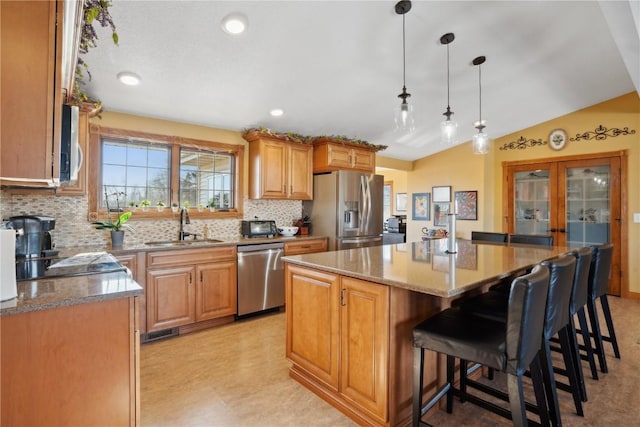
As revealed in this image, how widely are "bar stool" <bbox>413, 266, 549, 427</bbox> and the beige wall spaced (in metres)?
4.44

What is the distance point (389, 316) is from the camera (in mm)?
1636

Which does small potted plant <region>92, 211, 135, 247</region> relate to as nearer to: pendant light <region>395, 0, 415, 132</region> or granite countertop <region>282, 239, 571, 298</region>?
granite countertop <region>282, 239, 571, 298</region>

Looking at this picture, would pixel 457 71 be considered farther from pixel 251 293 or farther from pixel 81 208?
pixel 81 208

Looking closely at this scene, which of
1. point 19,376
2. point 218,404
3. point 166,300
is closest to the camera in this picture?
point 19,376

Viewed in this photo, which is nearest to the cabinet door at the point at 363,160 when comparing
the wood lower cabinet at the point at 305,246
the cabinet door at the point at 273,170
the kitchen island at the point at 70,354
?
the cabinet door at the point at 273,170

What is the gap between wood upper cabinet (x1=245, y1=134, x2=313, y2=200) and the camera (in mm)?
3941

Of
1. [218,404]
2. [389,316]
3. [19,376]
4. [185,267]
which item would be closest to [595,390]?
[389,316]

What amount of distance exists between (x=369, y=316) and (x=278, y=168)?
2726 mm

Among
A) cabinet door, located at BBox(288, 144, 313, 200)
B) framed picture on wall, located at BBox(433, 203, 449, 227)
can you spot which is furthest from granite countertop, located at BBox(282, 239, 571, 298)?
framed picture on wall, located at BBox(433, 203, 449, 227)

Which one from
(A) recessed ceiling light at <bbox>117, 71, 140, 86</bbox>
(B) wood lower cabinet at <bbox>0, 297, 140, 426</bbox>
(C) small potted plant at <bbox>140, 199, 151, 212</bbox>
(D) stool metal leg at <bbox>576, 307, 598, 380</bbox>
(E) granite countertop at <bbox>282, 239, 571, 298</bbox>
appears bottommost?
(D) stool metal leg at <bbox>576, 307, 598, 380</bbox>

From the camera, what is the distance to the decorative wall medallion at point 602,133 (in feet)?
14.6

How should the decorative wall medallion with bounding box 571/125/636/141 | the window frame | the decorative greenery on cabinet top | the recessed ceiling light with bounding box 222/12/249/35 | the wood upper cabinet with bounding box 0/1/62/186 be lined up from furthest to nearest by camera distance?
the decorative wall medallion with bounding box 571/125/636/141, the decorative greenery on cabinet top, the window frame, the recessed ceiling light with bounding box 222/12/249/35, the wood upper cabinet with bounding box 0/1/62/186

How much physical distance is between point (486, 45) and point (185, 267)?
3.65m

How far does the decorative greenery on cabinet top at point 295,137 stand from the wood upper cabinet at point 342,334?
2142mm
